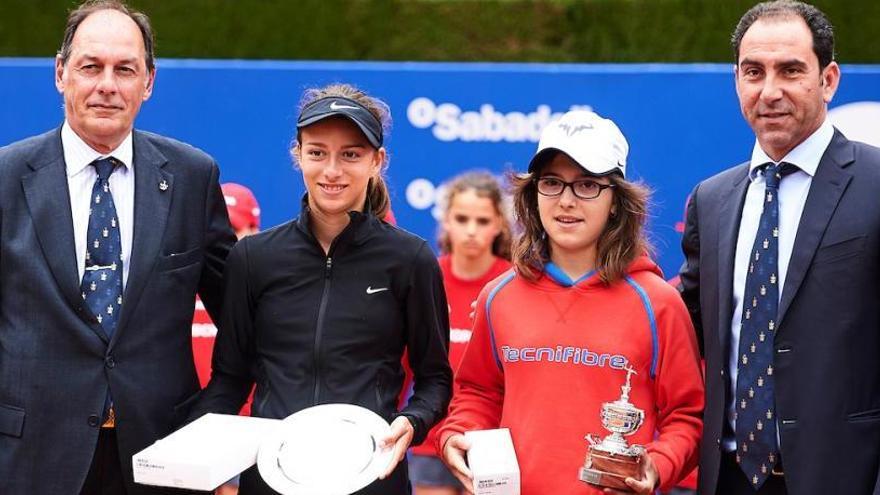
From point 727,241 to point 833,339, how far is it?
0.43 meters

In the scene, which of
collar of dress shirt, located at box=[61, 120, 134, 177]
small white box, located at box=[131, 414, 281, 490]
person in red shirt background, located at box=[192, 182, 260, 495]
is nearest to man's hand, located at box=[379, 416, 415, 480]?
small white box, located at box=[131, 414, 281, 490]

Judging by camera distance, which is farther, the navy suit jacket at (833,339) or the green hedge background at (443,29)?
the green hedge background at (443,29)

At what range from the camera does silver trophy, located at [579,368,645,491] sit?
303cm

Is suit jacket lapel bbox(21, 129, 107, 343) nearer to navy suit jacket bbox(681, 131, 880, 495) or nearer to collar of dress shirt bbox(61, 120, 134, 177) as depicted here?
collar of dress shirt bbox(61, 120, 134, 177)

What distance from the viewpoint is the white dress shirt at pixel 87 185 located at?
11.6ft

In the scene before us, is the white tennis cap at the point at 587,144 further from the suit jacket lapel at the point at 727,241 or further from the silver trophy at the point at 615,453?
the silver trophy at the point at 615,453

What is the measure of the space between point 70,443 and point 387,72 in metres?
3.29

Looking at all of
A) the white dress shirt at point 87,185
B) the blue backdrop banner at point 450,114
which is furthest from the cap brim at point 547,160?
the blue backdrop banner at point 450,114

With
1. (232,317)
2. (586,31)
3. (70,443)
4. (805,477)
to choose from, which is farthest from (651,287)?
(586,31)

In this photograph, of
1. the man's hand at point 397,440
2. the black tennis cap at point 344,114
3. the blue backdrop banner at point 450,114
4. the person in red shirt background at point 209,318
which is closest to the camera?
the man's hand at point 397,440

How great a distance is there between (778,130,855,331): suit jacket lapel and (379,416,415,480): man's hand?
1038 millimetres

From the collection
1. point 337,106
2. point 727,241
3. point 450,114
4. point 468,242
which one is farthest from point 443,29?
point 727,241

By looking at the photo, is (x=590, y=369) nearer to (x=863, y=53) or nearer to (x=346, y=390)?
(x=346, y=390)

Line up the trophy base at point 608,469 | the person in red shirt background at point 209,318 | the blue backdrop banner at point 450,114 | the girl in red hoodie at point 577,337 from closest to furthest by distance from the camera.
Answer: the trophy base at point 608,469, the girl in red hoodie at point 577,337, the person in red shirt background at point 209,318, the blue backdrop banner at point 450,114
